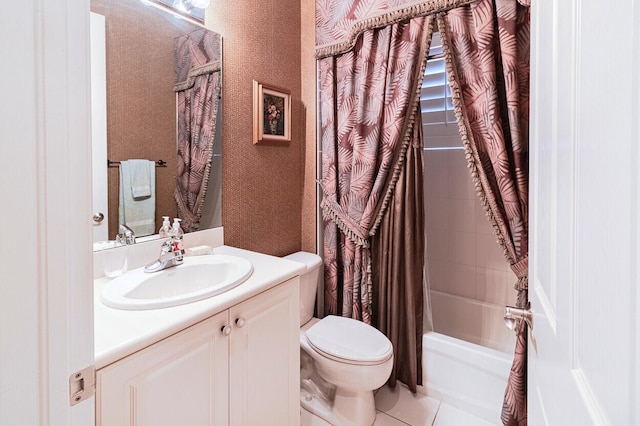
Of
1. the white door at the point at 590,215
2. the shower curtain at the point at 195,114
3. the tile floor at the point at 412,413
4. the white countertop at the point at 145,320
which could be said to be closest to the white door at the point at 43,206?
the white countertop at the point at 145,320

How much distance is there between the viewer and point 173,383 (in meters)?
0.91

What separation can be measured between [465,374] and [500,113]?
1.29 m

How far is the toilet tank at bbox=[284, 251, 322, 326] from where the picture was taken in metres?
1.92

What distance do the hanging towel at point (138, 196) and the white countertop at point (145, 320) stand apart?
26 centimetres

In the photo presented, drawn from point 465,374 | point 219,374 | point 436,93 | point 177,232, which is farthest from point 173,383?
point 436,93

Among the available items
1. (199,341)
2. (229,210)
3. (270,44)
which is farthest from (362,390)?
(270,44)

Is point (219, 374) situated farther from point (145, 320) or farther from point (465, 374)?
point (465, 374)

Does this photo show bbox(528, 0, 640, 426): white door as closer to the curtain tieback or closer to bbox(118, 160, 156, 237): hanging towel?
the curtain tieback

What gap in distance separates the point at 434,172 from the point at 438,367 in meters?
1.38

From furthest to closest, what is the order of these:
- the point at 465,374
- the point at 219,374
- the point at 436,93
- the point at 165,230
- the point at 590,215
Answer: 1. the point at 436,93
2. the point at 465,374
3. the point at 165,230
4. the point at 219,374
5. the point at 590,215

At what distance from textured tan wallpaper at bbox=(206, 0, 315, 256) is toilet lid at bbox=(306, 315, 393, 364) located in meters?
0.57

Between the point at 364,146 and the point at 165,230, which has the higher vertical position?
the point at 364,146

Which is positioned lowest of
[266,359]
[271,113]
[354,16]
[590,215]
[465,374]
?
[465,374]

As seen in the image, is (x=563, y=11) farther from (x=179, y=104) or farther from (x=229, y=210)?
(x=229, y=210)
